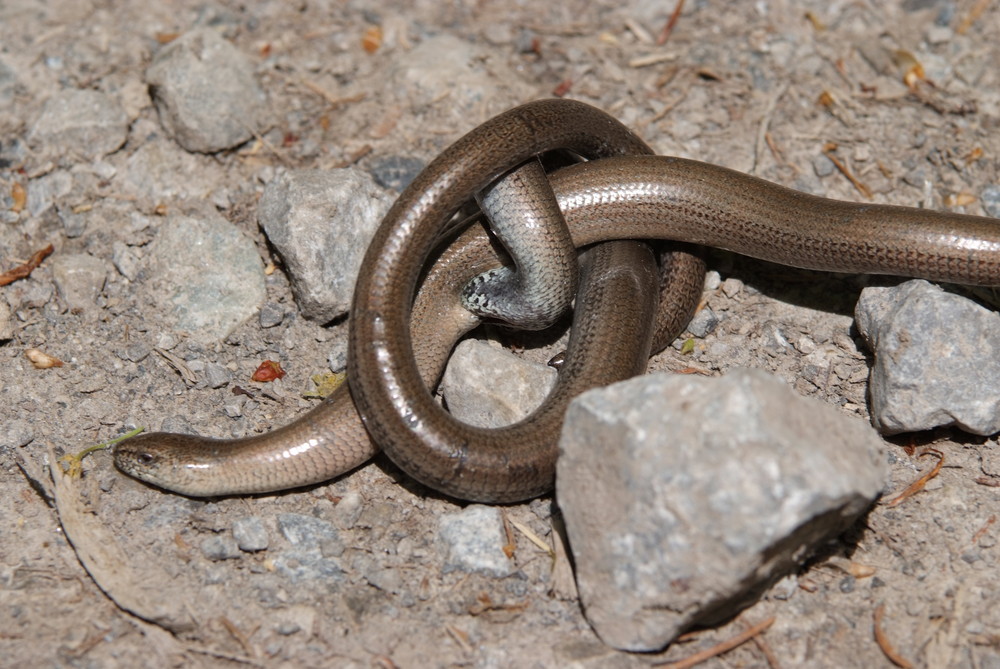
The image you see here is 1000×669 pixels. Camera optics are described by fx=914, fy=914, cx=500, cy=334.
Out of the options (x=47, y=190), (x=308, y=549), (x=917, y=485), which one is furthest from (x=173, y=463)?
(x=917, y=485)

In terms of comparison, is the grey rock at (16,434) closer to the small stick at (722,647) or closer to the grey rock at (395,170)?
the grey rock at (395,170)

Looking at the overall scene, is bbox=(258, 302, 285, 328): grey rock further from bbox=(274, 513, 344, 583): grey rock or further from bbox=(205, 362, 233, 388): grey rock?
bbox=(274, 513, 344, 583): grey rock

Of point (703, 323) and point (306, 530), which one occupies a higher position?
point (703, 323)

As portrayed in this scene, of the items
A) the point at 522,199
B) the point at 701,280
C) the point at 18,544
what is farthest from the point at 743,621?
the point at 18,544

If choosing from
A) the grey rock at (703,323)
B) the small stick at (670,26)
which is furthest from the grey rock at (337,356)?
the small stick at (670,26)

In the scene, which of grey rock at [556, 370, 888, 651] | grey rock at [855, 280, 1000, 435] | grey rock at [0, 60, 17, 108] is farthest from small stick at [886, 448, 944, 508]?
grey rock at [0, 60, 17, 108]

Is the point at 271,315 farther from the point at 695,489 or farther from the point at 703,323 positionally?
the point at 695,489
